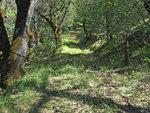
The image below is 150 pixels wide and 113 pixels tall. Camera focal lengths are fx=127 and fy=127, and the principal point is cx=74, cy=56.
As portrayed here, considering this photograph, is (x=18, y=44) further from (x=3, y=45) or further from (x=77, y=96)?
(x=77, y=96)

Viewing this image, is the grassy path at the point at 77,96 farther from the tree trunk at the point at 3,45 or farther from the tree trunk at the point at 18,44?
the tree trunk at the point at 3,45

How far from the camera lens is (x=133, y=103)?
4355mm

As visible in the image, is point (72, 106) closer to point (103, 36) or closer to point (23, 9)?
point (103, 36)

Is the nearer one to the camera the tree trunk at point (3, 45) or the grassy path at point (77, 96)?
the grassy path at point (77, 96)

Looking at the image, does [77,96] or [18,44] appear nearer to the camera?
[77,96]

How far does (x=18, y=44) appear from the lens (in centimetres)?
623

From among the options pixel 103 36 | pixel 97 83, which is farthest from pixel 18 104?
pixel 103 36

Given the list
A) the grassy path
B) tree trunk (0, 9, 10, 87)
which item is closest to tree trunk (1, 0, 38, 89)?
tree trunk (0, 9, 10, 87)

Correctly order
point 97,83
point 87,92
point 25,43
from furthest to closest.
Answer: point 25,43 → point 97,83 → point 87,92

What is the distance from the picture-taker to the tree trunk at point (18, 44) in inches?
237

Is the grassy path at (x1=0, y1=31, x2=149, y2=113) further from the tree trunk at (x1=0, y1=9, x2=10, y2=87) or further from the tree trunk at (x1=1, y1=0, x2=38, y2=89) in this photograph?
the tree trunk at (x1=0, y1=9, x2=10, y2=87)

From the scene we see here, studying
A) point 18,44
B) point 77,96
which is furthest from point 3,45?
point 77,96

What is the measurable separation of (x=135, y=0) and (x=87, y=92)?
5.78m

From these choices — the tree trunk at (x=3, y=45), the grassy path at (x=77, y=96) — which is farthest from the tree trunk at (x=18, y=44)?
the grassy path at (x=77, y=96)
